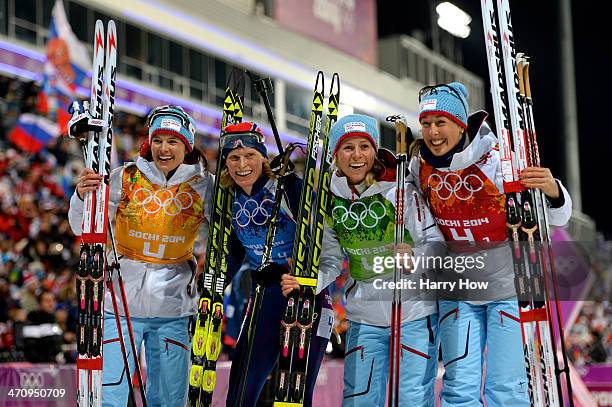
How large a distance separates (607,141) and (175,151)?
660 inches

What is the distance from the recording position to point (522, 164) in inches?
146

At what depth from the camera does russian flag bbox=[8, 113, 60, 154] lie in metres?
10.7

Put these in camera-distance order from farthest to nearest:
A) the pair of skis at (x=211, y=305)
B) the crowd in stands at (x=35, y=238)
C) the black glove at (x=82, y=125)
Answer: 1. the crowd in stands at (x=35, y=238)
2. the pair of skis at (x=211, y=305)
3. the black glove at (x=82, y=125)

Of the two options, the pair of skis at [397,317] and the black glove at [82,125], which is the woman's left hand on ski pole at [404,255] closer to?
the pair of skis at [397,317]

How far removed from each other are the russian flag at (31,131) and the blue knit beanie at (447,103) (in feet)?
26.0

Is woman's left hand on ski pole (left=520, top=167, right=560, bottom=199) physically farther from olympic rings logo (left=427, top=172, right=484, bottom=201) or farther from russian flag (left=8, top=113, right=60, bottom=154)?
russian flag (left=8, top=113, right=60, bottom=154)

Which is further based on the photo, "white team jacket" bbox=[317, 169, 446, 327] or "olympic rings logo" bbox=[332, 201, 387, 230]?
"olympic rings logo" bbox=[332, 201, 387, 230]

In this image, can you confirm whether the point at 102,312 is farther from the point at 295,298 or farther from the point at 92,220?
the point at 295,298

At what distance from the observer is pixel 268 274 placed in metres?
4.35

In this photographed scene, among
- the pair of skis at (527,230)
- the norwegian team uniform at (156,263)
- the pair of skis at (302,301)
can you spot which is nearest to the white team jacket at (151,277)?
the norwegian team uniform at (156,263)

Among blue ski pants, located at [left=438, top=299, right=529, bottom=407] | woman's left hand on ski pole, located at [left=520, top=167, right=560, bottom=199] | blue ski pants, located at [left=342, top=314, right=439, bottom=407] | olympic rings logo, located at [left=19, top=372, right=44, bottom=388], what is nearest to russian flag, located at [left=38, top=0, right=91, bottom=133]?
olympic rings logo, located at [left=19, top=372, right=44, bottom=388]

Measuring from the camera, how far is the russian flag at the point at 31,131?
423 inches

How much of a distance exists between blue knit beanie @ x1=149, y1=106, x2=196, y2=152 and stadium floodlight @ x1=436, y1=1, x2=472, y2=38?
4.37 m

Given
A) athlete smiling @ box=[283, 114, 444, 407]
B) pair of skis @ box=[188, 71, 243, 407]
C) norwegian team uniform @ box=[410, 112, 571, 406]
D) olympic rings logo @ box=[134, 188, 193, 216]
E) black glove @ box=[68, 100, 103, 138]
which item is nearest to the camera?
norwegian team uniform @ box=[410, 112, 571, 406]
